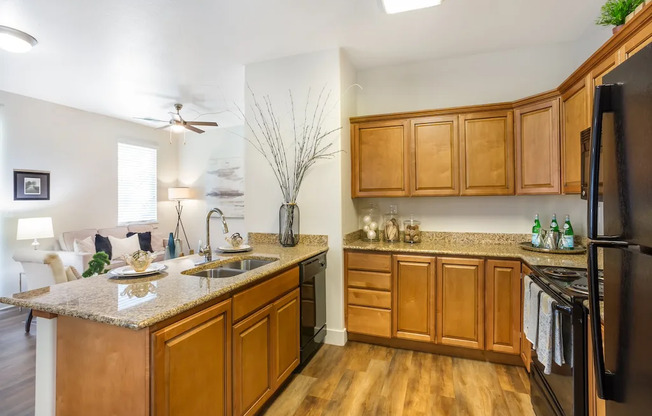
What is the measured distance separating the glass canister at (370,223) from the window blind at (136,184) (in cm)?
424

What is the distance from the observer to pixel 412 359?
2670 millimetres

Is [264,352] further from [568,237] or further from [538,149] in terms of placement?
[538,149]

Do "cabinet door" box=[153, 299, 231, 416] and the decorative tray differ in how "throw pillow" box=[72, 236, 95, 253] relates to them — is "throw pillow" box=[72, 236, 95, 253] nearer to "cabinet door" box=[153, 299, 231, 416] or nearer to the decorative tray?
"cabinet door" box=[153, 299, 231, 416]

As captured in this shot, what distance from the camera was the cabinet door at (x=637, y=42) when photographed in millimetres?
1404

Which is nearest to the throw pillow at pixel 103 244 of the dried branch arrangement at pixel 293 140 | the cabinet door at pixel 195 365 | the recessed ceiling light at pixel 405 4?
A: the dried branch arrangement at pixel 293 140

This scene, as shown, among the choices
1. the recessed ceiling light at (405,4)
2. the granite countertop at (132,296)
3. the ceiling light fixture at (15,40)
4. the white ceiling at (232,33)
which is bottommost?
the granite countertop at (132,296)

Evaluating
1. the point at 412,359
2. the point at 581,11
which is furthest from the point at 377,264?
the point at 581,11

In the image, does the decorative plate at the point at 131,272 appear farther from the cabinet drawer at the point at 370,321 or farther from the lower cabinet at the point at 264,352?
the cabinet drawer at the point at 370,321

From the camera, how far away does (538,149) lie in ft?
8.45

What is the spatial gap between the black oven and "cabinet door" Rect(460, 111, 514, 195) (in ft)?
4.13

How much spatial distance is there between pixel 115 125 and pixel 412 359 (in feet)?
18.1

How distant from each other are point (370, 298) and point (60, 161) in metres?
4.61

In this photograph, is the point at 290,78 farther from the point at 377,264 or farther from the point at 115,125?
the point at 115,125

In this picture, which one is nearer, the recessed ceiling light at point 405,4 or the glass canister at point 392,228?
the recessed ceiling light at point 405,4
